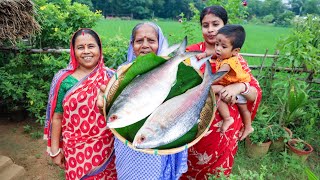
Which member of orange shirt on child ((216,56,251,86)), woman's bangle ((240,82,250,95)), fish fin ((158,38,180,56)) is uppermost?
fish fin ((158,38,180,56))

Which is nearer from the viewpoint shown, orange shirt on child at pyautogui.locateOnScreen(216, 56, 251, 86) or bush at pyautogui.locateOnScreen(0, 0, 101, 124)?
orange shirt on child at pyautogui.locateOnScreen(216, 56, 251, 86)

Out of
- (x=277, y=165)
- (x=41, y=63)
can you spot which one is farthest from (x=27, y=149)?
(x=277, y=165)

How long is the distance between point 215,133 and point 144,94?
0.85 meters

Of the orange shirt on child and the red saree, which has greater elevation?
the orange shirt on child

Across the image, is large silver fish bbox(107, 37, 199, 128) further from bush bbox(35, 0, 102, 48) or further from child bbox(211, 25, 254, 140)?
bush bbox(35, 0, 102, 48)

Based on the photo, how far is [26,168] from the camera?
3.62 m

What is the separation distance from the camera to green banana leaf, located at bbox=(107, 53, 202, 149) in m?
1.32

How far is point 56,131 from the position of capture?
2.02 metres

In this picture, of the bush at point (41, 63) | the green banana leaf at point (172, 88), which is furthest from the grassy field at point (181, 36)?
the green banana leaf at point (172, 88)

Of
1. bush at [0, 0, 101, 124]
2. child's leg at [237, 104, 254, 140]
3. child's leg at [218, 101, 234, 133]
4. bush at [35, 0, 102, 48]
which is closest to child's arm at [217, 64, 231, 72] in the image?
child's leg at [218, 101, 234, 133]

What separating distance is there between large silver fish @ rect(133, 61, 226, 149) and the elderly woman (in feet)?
1.29

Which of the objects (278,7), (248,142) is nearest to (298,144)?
(248,142)

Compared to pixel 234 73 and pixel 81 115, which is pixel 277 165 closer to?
pixel 234 73

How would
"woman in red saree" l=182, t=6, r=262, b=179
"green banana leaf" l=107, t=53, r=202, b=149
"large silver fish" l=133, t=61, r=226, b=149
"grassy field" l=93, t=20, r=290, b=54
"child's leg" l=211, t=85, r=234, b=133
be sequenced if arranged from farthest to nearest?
"grassy field" l=93, t=20, r=290, b=54
"woman in red saree" l=182, t=6, r=262, b=179
"child's leg" l=211, t=85, r=234, b=133
"green banana leaf" l=107, t=53, r=202, b=149
"large silver fish" l=133, t=61, r=226, b=149
